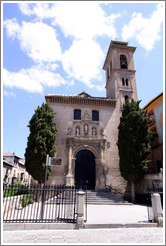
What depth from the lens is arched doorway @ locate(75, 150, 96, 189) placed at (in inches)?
670

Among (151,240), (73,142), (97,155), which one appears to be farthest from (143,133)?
(151,240)

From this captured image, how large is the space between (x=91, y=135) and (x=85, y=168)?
378cm

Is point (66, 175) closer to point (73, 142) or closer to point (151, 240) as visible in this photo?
point (73, 142)

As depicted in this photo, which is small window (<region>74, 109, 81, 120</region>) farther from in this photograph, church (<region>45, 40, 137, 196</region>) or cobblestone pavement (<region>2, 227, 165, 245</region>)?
cobblestone pavement (<region>2, 227, 165, 245</region>)

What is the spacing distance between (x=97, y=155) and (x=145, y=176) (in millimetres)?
5291

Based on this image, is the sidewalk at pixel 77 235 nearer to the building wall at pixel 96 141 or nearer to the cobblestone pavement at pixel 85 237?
the cobblestone pavement at pixel 85 237

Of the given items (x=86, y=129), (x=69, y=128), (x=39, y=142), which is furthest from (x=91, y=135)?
(x=39, y=142)

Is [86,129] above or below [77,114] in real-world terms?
below

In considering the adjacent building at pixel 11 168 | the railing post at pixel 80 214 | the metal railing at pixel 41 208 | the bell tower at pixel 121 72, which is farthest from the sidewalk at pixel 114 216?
the adjacent building at pixel 11 168

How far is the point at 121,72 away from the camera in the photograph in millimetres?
22266

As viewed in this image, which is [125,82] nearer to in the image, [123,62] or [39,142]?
[123,62]

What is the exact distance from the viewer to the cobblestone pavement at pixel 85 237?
4.29 meters

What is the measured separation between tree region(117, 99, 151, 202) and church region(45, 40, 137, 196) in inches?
80.5

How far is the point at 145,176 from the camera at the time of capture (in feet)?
50.4
